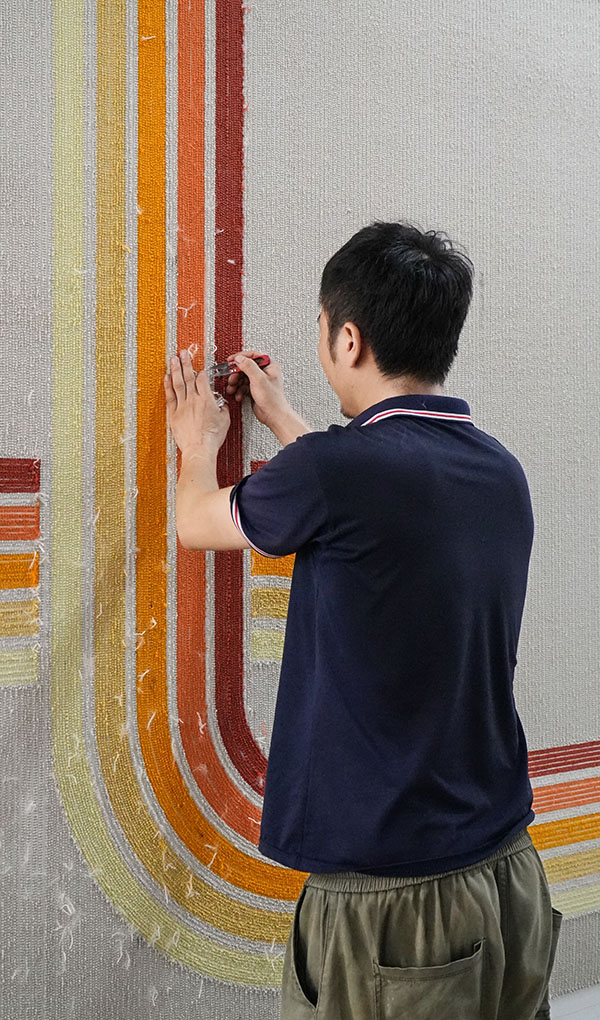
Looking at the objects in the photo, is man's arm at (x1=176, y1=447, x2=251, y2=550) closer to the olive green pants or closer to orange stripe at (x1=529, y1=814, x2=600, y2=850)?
the olive green pants

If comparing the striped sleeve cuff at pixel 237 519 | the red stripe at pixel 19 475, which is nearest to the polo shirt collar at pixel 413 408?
the striped sleeve cuff at pixel 237 519

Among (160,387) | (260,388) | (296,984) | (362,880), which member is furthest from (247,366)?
(296,984)

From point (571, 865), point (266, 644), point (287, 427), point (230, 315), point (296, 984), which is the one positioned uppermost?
point (230, 315)

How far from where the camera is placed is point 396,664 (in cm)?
104

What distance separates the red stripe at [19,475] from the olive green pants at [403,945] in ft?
2.22

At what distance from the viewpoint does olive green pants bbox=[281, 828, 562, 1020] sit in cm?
106

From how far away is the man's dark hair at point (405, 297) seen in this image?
3.64 ft

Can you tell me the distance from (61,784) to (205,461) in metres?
0.53

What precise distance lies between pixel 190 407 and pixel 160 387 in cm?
6

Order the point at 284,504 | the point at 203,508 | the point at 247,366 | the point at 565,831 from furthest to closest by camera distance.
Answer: the point at 565,831 → the point at 247,366 → the point at 203,508 → the point at 284,504

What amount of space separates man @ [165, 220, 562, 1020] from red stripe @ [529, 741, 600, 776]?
644mm

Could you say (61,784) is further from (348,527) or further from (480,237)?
(480,237)

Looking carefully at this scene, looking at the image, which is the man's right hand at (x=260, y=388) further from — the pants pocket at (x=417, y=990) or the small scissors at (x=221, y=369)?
the pants pocket at (x=417, y=990)

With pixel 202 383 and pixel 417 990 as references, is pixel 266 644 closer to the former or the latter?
pixel 202 383
